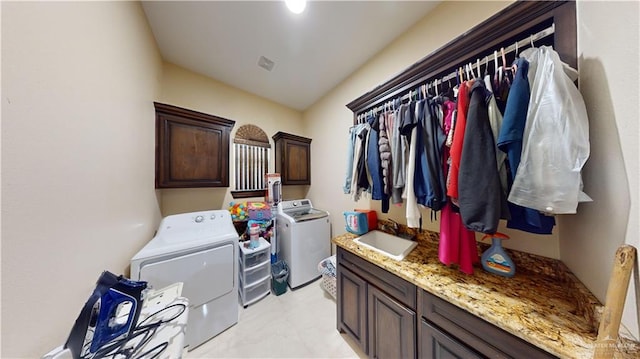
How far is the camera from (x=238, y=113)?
8.04 feet

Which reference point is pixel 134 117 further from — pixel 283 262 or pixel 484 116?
pixel 484 116

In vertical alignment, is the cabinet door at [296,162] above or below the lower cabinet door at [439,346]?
above

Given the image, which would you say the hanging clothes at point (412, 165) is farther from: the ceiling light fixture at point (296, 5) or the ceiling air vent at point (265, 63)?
the ceiling air vent at point (265, 63)

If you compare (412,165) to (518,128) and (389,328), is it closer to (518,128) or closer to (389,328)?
(518,128)

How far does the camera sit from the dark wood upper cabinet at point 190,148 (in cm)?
168

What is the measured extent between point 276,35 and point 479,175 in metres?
2.04

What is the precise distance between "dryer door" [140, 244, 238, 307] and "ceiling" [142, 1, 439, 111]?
207 centimetres

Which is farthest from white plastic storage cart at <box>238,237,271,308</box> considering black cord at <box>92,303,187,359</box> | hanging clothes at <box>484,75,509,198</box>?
hanging clothes at <box>484,75,509,198</box>

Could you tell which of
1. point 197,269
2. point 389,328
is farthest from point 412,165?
point 197,269

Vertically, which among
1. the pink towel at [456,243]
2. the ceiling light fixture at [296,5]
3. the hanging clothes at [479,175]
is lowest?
the pink towel at [456,243]

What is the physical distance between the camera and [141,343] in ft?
2.14

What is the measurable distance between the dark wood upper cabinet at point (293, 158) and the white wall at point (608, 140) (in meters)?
2.48

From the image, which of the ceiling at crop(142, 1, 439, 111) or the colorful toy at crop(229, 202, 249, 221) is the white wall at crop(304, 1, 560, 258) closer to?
the ceiling at crop(142, 1, 439, 111)

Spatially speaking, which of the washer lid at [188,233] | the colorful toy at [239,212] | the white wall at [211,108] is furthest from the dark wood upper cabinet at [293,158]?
the washer lid at [188,233]
